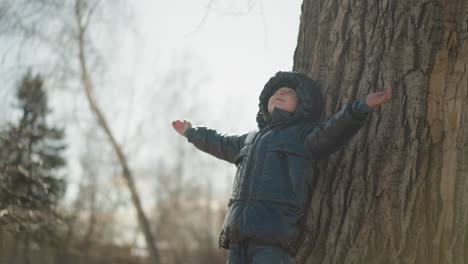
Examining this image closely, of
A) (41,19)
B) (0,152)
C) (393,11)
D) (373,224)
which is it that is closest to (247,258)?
(373,224)

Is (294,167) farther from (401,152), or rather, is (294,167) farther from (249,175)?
(401,152)

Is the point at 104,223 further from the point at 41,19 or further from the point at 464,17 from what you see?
the point at 464,17

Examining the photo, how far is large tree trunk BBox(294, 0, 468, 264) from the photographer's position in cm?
325

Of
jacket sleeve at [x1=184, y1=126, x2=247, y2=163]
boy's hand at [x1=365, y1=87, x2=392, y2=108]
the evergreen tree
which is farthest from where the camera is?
the evergreen tree

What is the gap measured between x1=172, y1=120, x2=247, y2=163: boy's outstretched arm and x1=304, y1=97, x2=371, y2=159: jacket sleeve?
2.24 feet

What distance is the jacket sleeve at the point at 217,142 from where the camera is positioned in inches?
155

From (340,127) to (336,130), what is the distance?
0.04m

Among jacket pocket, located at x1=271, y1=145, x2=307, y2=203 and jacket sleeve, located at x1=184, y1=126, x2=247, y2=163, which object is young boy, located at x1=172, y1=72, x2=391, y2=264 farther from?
jacket sleeve, located at x1=184, y1=126, x2=247, y2=163

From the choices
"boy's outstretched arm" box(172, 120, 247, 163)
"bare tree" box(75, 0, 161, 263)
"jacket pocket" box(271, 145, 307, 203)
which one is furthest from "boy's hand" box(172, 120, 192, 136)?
"bare tree" box(75, 0, 161, 263)

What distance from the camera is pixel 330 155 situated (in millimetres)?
3557

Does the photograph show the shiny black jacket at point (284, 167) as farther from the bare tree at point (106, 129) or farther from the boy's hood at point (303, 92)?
the bare tree at point (106, 129)

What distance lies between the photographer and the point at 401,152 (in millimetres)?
3305

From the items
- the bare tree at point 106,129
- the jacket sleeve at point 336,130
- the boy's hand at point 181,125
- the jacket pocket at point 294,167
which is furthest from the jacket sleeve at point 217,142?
the bare tree at point 106,129

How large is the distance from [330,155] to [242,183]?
0.62m
